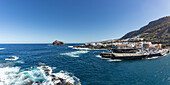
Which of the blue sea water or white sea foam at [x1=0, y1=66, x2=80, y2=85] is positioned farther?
the blue sea water

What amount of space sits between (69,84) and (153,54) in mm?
52043

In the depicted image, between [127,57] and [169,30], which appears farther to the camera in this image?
[169,30]

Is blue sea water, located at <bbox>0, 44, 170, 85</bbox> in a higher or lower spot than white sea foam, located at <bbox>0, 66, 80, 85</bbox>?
lower

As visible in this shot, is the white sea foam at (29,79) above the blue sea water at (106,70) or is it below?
above

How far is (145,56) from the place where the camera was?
40.3 meters

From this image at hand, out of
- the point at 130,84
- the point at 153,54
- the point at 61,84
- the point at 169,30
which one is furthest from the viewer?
the point at 169,30

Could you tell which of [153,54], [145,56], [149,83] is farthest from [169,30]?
[149,83]

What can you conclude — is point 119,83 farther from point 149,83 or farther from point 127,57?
point 127,57

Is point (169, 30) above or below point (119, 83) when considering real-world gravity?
above

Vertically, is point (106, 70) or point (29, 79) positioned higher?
point (29, 79)

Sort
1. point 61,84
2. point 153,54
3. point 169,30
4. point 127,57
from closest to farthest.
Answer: point 61,84
point 127,57
point 153,54
point 169,30

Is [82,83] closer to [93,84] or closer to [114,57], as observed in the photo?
[93,84]

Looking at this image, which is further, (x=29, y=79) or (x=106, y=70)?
(x=106, y=70)

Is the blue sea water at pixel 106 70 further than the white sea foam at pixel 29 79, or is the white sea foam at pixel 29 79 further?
the blue sea water at pixel 106 70
